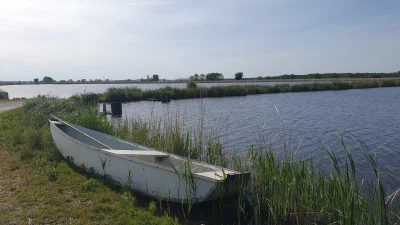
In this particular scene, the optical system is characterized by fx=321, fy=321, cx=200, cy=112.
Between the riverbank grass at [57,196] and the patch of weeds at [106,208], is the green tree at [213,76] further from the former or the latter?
the patch of weeds at [106,208]

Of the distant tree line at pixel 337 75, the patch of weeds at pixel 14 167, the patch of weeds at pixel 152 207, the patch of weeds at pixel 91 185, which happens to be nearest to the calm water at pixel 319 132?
the patch of weeds at pixel 152 207

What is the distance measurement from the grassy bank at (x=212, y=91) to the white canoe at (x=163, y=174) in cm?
1981

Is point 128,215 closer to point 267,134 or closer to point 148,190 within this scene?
point 148,190

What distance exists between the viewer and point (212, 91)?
3647 centimetres

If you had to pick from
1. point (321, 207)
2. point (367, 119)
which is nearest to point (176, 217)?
point (321, 207)

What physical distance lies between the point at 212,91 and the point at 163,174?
102 ft

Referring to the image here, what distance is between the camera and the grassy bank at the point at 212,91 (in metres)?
32.1

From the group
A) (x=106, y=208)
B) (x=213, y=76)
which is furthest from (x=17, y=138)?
(x=213, y=76)

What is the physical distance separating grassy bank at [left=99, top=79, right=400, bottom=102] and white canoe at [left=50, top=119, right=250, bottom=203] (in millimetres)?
19812

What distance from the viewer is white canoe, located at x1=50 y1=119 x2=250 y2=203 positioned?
16.8 feet

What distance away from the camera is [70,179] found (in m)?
6.39

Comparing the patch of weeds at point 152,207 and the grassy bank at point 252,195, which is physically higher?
the grassy bank at point 252,195

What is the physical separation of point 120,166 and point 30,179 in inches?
73.2

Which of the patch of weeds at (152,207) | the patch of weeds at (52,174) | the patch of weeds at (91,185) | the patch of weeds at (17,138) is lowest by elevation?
the patch of weeds at (152,207)
